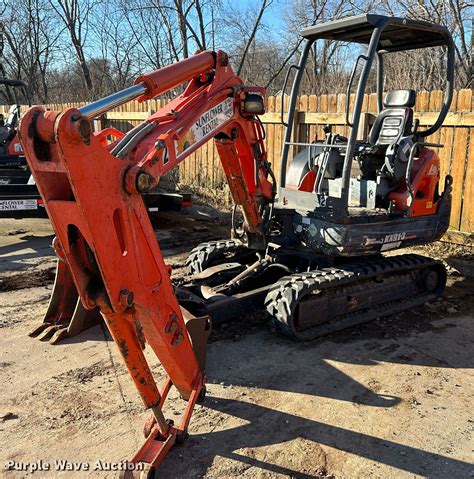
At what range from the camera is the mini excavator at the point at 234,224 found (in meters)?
2.75

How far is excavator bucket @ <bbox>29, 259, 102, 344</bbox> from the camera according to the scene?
4.84 meters

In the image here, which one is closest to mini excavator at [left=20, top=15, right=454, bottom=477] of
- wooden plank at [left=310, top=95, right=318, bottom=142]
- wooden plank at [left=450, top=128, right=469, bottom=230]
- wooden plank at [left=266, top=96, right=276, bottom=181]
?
wooden plank at [left=450, top=128, right=469, bottom=230]

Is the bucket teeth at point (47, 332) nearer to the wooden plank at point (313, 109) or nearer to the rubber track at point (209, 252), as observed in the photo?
the rubber track at point (209, 252)

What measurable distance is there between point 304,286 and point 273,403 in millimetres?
1197

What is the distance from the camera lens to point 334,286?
16.4ft

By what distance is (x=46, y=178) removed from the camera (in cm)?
266

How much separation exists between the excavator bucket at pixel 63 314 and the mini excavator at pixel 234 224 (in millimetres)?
21

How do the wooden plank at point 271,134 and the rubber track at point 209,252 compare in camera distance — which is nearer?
the rubber track at point 209,252

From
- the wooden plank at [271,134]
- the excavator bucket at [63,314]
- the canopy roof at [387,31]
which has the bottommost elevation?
the excavator bucket at [63,314]

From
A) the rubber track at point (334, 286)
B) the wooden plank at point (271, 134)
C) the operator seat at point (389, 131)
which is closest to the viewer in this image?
the rubber track at point (334, 286)

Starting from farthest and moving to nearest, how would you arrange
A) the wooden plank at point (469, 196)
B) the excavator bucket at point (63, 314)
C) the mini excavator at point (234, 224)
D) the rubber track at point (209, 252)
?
the wooden plank at point (469, 196), the rubber track at point (209, 252), the excavator bucket at point (63, 314), the mini excavator at point (234, 224)

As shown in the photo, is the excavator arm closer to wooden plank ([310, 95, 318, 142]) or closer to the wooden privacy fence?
the wooden privacy fence

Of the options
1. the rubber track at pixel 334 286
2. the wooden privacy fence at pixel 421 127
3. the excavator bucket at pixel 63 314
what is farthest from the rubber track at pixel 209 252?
the wooden privacy fence at pixel 421 127

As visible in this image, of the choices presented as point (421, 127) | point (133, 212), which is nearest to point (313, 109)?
point (421, 127)
